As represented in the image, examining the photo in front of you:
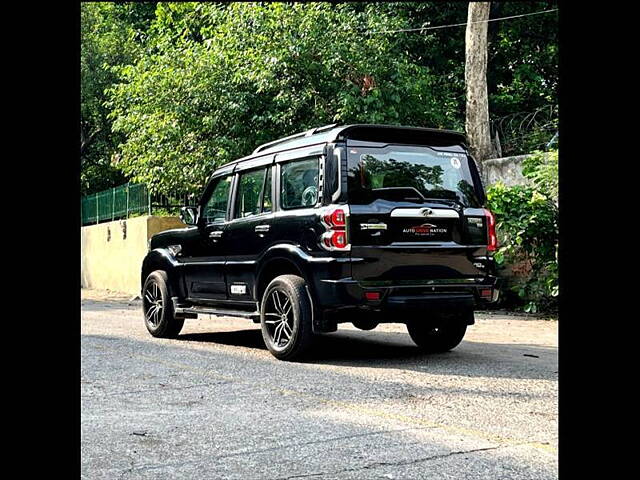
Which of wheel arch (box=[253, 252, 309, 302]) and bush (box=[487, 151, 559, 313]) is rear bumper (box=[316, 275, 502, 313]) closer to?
wheel arch (box=[253, 252, 309, 302])

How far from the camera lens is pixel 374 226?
7.55 meters

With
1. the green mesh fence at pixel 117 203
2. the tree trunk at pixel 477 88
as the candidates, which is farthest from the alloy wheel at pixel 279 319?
the green mesh fence at pixel 117 203

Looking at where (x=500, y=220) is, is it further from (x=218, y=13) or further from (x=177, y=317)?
(x=218, y=13)

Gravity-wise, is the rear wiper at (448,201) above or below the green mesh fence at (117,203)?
below

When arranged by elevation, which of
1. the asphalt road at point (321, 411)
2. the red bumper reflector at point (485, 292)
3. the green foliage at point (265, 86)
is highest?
the green foliage at point (265, 86)

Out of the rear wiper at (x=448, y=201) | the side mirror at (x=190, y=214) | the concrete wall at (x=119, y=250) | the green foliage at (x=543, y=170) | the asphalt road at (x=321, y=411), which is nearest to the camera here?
the asphalt road at (x=321, y=411)

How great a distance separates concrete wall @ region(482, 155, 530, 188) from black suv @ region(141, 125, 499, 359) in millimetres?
6595

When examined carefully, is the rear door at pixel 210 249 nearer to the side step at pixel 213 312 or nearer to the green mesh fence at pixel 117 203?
the side step at pixel 213 312

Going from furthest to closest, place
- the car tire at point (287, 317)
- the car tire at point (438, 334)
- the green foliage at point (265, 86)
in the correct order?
the green foliage at point (265, 86) → the car tire at point (438, 334) → the car tire at point (287, 317)

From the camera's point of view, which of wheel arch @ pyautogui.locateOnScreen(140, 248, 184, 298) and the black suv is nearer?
the black suv

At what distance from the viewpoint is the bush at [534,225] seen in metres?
12.2

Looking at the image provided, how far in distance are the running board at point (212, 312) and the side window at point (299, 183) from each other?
47.1 inches

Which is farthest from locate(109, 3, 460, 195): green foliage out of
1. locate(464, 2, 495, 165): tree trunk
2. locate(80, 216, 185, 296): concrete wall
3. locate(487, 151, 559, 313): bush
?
locate(487, 151, 559, 313): bush

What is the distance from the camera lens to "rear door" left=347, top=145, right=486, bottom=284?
7.55 metres
